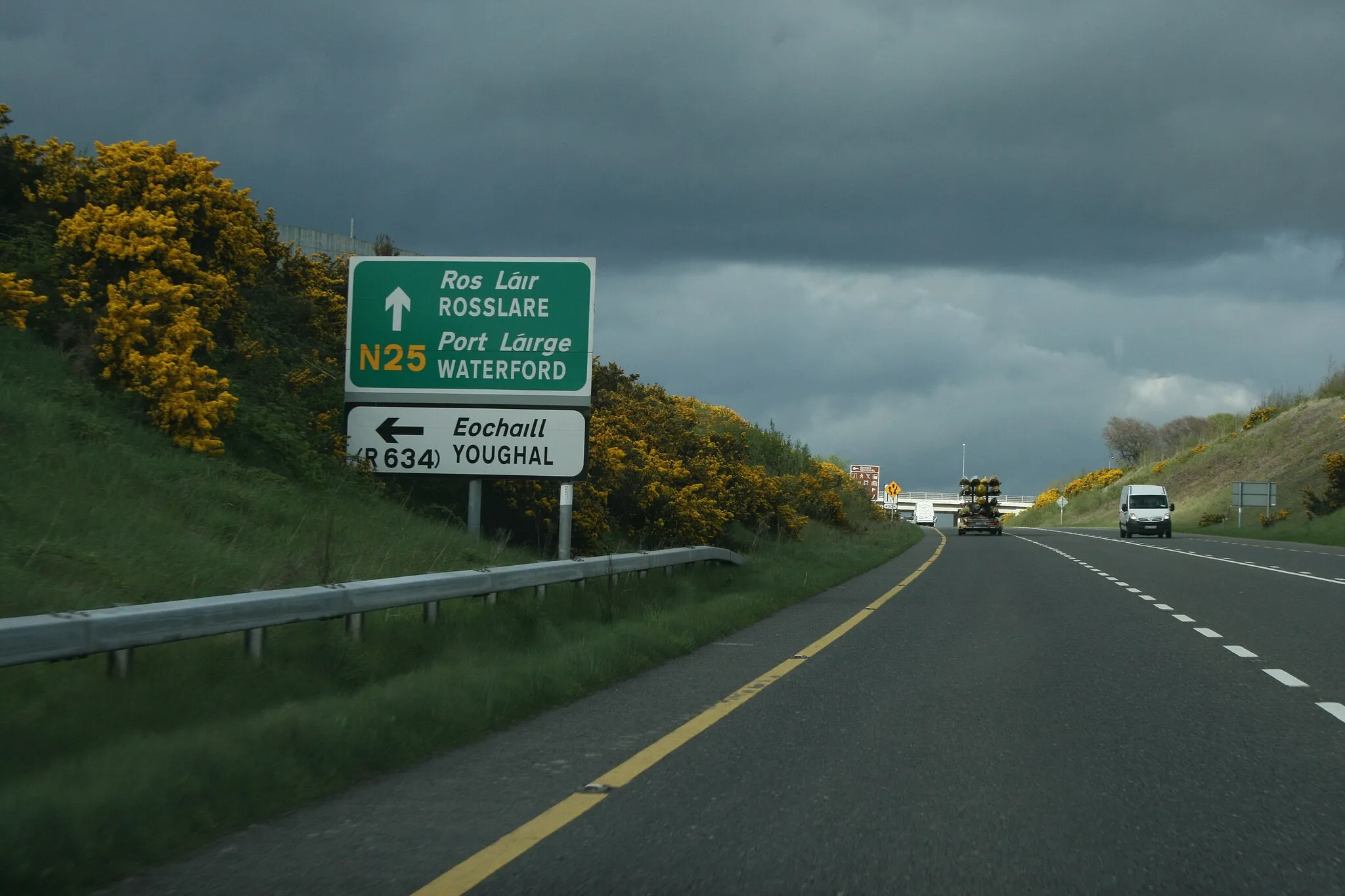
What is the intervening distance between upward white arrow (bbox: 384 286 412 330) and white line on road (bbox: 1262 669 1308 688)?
10.2 m

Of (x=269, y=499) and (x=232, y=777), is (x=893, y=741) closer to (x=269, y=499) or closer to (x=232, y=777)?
(x=232, y=777)

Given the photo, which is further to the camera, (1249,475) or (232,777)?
(1249,475)

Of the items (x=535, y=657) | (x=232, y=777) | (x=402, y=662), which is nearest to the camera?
(x=232, y=777)

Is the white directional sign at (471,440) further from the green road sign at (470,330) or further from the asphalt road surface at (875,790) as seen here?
the asphalt road surface at (875,790)

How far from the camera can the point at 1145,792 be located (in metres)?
6.62

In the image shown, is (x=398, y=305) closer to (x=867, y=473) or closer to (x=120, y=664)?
(x=120, y=664)

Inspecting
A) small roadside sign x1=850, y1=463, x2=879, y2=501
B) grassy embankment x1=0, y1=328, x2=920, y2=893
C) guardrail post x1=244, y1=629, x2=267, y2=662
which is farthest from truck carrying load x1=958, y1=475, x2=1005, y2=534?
guardrail post x1=244, y1=629, x2=267, y2=662

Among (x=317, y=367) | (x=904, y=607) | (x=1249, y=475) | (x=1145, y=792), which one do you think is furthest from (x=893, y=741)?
(x=1249, y=475)

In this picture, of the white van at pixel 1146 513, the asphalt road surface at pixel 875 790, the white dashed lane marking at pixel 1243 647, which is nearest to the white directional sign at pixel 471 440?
the asphalt road surface at pixel 875 790

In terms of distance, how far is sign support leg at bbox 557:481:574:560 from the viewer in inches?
594

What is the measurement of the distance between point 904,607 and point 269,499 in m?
8.27

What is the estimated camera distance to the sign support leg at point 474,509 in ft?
55.4

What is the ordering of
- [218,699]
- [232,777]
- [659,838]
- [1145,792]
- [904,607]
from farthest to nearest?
[904,607]
[218,699]
[1145,792]
[232,777]
[659,838]

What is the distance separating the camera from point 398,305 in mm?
16625
